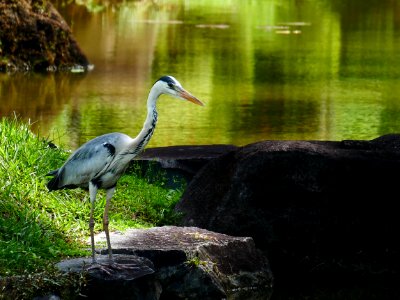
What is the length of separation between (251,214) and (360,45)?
13.5 metres

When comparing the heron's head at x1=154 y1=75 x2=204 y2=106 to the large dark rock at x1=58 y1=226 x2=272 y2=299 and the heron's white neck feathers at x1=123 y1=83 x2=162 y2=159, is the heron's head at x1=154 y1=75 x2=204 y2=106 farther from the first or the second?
the large dark rock at x1=58 y1=226 x2=272 y2=299

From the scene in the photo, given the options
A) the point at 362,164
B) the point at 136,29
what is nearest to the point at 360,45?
the point at 136,29

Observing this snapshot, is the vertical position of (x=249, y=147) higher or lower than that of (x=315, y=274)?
higher

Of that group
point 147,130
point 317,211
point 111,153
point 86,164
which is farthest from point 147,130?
point 317,211

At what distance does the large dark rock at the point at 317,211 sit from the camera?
8109mm

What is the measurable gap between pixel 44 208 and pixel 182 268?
1.36 m

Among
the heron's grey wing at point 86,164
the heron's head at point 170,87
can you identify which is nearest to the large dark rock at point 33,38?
the heron's grey wing at point 86,164

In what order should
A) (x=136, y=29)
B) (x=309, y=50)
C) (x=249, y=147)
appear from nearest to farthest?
1. (x=249, y=147)
2. (x=309, y=50)
3. (x=136, y=29)

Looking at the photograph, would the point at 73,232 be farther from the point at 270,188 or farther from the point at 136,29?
the point at 136,29

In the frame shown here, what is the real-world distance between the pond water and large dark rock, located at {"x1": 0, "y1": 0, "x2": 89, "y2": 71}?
1.63 ft

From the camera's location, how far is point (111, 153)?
21.8 feet

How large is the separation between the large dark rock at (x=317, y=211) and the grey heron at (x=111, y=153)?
1546mm

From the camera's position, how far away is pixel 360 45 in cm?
2112

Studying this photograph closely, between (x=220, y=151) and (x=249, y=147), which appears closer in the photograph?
(x=249, y=147)
